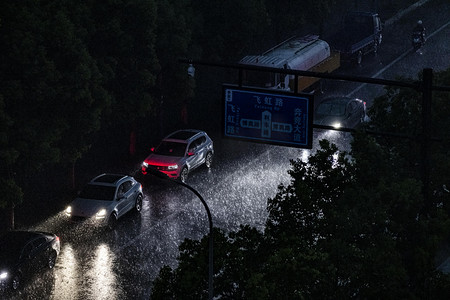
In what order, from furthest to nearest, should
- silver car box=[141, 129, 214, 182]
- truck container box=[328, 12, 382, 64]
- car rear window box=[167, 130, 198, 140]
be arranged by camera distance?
1. truck container box=[328, 12, 382, 64]
2. car rear window box=[167, 130, 198, 140]
3. silver car box=[141, 129, 214, 182]

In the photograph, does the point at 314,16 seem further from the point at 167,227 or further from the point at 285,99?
the point at 285,99

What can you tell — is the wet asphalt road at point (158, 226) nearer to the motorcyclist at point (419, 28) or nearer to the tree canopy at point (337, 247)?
the tree canopy at point (337, 247)

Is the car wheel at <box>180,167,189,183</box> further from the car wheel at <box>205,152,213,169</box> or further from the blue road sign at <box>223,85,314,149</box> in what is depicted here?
the blue road sign at <box>223,85,314,149</box>

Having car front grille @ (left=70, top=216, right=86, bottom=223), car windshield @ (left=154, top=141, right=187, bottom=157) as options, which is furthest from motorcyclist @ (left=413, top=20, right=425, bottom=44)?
car front grille @ (left=70, top=216, right=86, bottom=223)

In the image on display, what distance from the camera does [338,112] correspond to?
154ft

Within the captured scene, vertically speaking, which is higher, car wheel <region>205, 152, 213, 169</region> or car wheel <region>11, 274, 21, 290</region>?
car wheel <region>11, 274, 21, 290</region>

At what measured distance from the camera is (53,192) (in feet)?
128

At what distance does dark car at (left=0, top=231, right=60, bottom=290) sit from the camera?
2931 centimetres

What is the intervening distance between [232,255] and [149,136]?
28120 mm

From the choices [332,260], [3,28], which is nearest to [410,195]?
[332,260]

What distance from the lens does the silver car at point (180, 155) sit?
39.5m

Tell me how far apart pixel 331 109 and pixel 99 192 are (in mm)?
15709

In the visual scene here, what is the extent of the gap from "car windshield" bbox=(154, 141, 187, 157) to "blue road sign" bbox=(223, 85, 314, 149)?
1862cm

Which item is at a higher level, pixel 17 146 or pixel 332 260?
pixel 332 260
